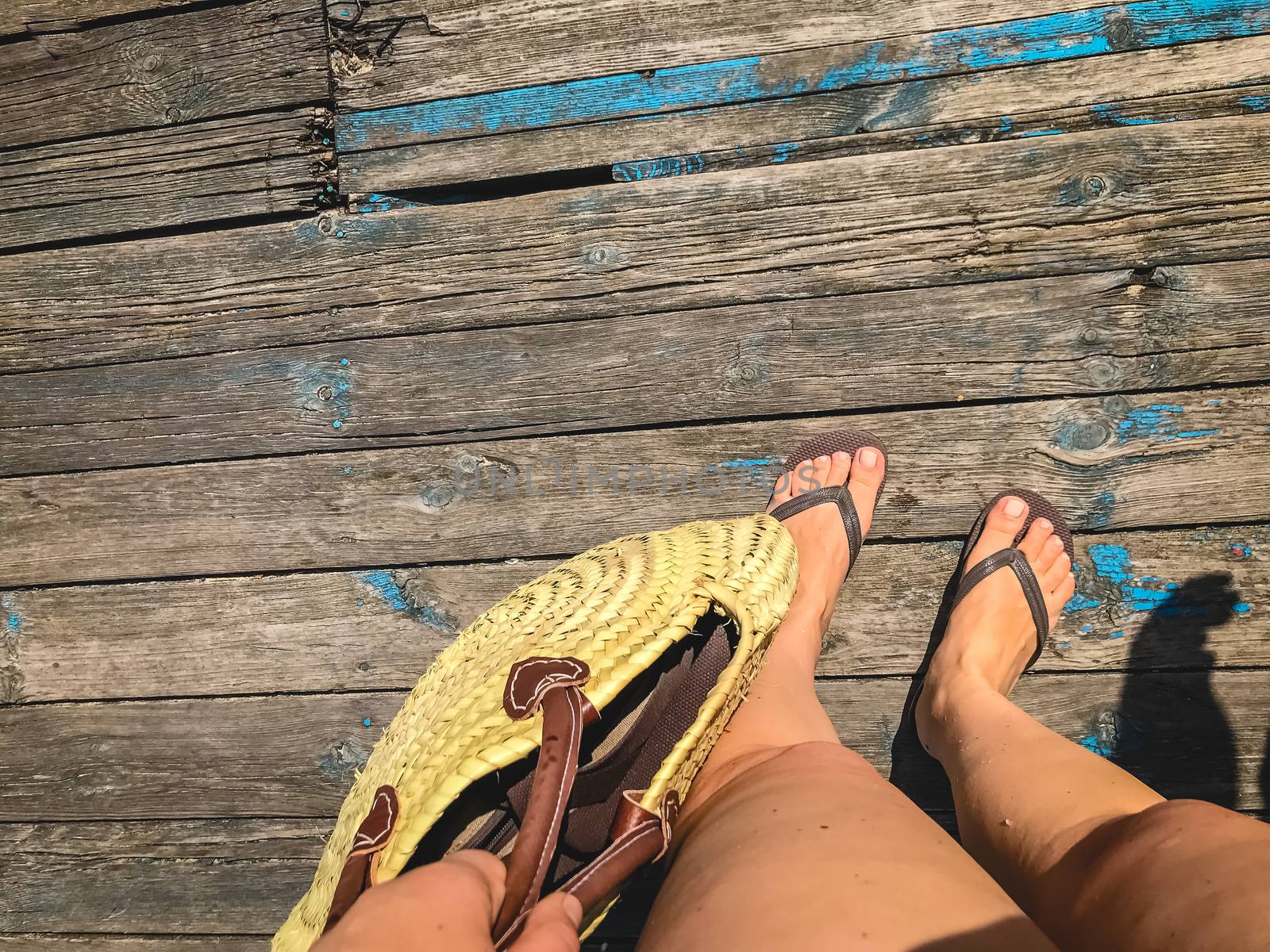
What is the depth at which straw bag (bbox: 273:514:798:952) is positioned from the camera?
1.00 m

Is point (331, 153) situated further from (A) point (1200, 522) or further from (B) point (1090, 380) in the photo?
(A) point (1200, 522)

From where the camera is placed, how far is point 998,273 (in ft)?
5.06

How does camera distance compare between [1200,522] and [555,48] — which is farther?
[555,48]

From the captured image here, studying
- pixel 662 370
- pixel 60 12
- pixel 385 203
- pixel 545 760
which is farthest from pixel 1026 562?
pixel 60 12

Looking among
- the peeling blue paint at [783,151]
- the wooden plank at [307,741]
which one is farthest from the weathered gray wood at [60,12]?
the wooden plank at [307,741]

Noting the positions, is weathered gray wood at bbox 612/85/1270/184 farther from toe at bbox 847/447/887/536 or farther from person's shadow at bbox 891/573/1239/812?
person's shadow at bbox 891/573/1239/812

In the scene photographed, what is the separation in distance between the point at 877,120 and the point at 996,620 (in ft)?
3.46

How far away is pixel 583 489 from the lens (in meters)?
1.68

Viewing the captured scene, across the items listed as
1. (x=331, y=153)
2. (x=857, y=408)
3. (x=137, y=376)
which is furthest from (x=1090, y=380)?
(x=137, y=376)

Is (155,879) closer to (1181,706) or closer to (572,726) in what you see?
(572,726)

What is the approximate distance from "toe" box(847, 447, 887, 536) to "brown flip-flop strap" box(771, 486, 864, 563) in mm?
14

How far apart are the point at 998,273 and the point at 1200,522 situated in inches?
25.3

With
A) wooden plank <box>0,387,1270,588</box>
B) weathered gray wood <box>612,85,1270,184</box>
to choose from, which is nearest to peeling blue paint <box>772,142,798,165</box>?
weathered gray wood <box>612,85,1270,184</box>

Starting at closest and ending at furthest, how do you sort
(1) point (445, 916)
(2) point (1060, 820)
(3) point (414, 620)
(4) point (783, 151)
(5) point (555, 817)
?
(1) point (445, 916)
(5) point (555, 817)
(2) point (1060, 820)
(4) point (783, 151)
(3) point (414, 620)
